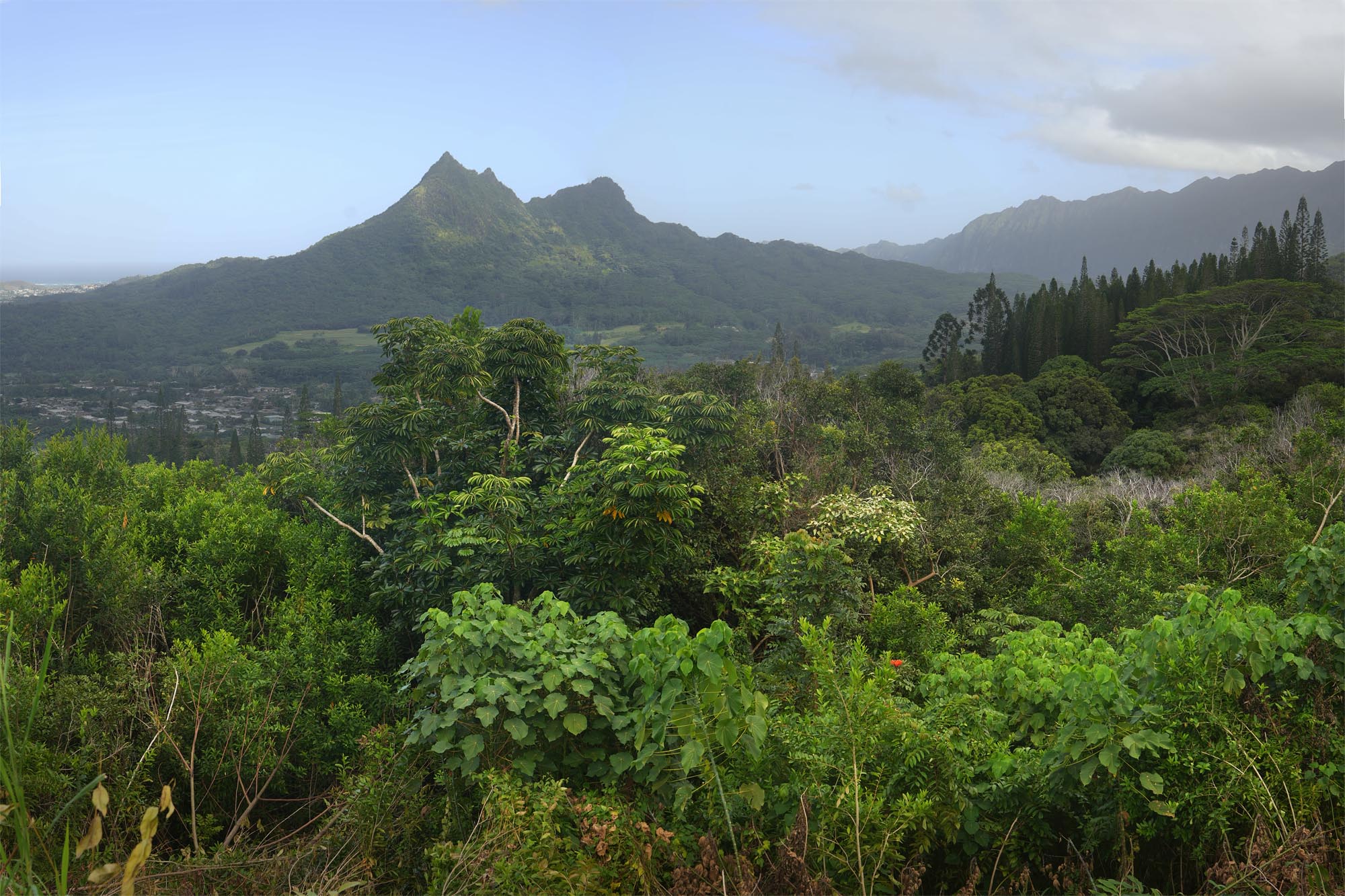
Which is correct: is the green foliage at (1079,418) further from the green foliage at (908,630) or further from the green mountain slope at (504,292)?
the green mountain slope at (504,292)

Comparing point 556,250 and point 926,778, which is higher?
point 556,250

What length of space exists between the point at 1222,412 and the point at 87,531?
31.4 meters

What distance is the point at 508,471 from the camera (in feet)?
25.6

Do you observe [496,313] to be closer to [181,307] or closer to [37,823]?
[181,307]

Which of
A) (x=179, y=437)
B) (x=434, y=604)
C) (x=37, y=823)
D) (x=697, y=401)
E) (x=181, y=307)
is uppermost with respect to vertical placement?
(x=181, y=307)

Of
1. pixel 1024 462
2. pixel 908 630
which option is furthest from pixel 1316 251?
pixel 908 630

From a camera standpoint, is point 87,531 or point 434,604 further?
point 87,531

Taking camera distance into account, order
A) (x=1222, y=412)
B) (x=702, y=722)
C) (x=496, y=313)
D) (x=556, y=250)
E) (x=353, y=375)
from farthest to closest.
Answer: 1. (x=556, y=250)
2. (x=496, y=313)
3. (x=353, y=375)
4. (x=1222, y=412)
5. (x=702, y=722)

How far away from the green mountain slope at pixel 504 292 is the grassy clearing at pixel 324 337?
1.44 m

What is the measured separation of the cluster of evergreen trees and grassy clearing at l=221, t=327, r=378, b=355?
8235 cm

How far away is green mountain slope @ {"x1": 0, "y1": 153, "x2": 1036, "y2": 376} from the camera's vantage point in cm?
10312

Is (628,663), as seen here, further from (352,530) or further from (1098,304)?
(1098,304)

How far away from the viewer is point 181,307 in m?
115

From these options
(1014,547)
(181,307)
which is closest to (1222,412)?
(1014,547)
